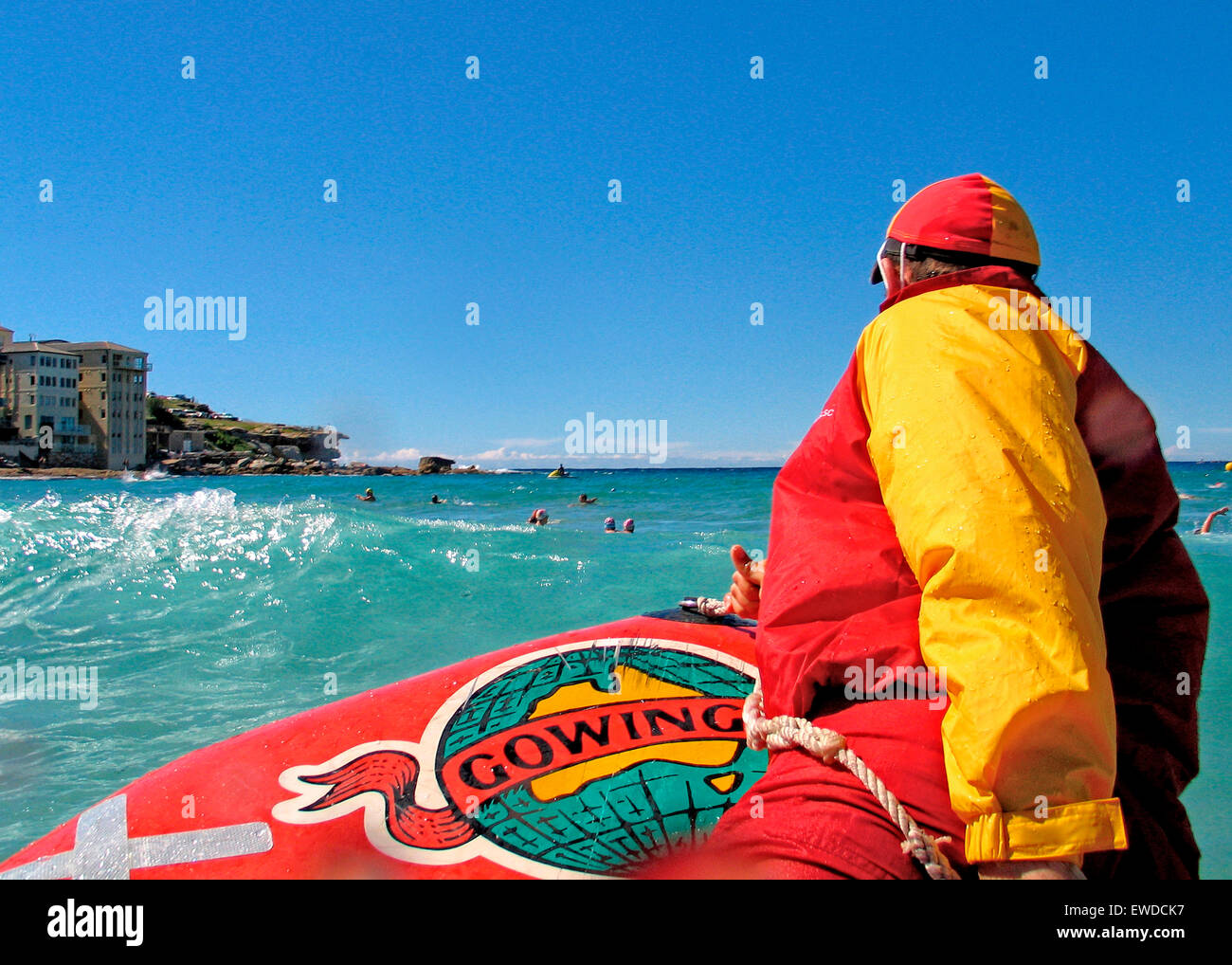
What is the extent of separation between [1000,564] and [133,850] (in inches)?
101

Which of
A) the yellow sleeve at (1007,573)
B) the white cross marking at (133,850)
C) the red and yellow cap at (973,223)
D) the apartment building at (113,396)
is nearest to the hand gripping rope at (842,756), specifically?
the yellow sleeve at (1007,573)

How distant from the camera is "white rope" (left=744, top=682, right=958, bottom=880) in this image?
3.74 feet

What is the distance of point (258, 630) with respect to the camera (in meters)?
8.12

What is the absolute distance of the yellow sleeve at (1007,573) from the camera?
100cm

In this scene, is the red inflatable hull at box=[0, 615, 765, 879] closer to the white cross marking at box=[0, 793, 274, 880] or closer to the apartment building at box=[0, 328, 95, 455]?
the white cross marking at box=[0, 793, 274, 880]

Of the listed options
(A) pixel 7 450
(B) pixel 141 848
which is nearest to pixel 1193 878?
(B) pixel 141 848

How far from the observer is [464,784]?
2.39m

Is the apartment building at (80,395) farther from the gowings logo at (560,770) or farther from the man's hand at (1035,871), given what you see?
the man's hand at (1035,871)

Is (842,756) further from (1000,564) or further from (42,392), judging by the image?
(42,392)

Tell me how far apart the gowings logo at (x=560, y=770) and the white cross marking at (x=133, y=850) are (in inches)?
4.9
